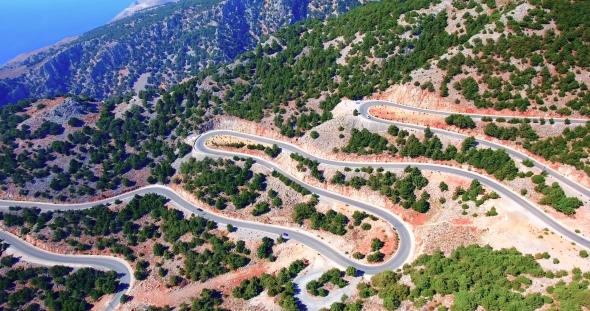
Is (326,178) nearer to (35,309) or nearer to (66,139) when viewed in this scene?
(35,309)

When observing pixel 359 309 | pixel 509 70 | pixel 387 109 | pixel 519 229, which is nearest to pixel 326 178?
pixel 387 109

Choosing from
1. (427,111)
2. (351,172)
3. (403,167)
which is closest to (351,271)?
(351,172)

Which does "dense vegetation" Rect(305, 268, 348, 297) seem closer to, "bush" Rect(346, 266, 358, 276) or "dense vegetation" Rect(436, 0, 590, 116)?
"bush" Rect(346, 266, 358, 276)

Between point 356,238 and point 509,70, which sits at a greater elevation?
point 509,70

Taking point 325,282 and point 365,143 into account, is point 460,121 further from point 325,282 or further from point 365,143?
point 325,282

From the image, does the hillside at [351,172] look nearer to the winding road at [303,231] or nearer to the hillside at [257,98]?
the winding road at [303,231]

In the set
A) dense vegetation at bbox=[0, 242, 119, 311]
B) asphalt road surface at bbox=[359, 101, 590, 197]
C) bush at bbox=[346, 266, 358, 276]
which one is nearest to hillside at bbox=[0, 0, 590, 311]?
bush at bbox=[346, 266, 358, 276]
